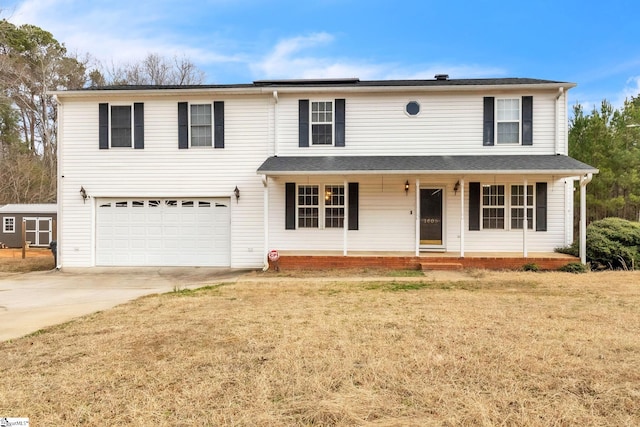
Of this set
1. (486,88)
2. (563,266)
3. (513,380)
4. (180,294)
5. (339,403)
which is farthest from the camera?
(486,88)

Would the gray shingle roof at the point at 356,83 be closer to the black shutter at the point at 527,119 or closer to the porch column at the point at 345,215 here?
the black shutter at the point at 527,119

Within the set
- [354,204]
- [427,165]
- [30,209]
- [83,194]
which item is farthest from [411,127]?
[30,209]

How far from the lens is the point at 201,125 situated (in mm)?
11438

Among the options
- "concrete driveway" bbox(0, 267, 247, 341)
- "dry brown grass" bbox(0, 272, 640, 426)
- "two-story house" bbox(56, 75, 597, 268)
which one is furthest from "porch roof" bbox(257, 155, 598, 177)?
"dry brown grass" bbox(0, 272, 640, 426)

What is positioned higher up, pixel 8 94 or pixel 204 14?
pixel 204 14

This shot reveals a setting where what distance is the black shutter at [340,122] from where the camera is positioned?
1131cm

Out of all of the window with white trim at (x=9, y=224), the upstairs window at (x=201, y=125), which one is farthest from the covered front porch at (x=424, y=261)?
the window with white trim at (x=9, y=224)

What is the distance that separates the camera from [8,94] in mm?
22484

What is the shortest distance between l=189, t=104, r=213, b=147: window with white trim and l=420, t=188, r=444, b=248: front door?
6.94 m

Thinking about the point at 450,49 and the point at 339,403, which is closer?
the point at 339,403

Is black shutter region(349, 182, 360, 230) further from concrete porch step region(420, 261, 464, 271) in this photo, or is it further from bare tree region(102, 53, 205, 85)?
bare tree region(102, 53, 205, 85)

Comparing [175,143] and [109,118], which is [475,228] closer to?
[175,143]

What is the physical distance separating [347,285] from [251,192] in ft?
15.7

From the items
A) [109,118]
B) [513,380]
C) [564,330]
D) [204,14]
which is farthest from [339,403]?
[204,14]
